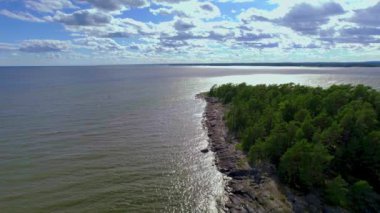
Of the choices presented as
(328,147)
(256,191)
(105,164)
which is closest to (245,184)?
(256,191)

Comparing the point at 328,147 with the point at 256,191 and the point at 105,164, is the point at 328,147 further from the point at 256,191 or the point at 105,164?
the point at 105,164

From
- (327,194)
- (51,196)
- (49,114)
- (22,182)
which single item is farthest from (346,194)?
(49,114)

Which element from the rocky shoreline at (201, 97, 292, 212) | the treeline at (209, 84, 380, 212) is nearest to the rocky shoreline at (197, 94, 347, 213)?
the rocky shoreline at (201, 97, 292, 212)

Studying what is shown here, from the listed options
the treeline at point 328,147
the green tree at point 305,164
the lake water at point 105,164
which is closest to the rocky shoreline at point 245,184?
the lake water at point 105,164

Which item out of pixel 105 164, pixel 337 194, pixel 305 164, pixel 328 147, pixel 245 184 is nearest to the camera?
pixel 337 194

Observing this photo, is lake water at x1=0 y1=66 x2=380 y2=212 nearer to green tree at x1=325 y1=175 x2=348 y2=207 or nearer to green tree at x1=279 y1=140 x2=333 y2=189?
green tree at x1=279 y1=140 x2=333 y2=189

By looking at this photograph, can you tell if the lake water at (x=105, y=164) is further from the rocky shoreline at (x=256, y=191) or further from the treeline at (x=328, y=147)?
the treeline at (x=328, y=147)

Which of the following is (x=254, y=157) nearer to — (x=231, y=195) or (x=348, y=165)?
(x=231, y=195)
